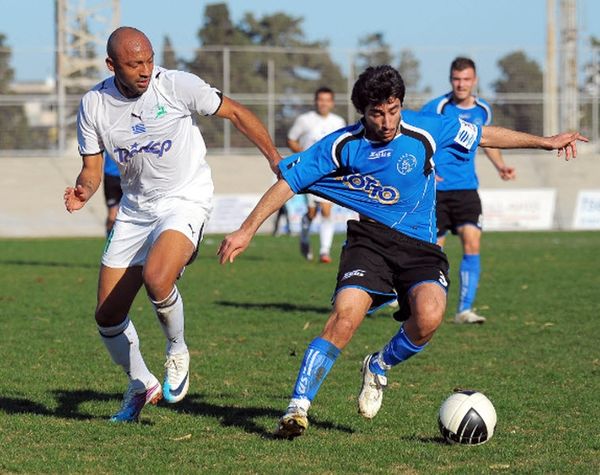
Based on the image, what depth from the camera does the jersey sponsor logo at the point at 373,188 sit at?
6.18 m

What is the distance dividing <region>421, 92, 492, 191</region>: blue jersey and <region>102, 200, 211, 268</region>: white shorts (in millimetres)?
4856

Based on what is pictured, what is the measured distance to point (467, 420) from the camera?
5.87 meters

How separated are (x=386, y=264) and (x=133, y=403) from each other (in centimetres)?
166

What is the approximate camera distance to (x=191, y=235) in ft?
21.8

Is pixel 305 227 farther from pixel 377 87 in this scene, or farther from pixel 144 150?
pixel 377 87

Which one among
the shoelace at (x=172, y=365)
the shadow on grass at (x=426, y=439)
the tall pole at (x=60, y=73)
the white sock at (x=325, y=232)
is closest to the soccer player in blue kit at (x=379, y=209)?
the shadow on grass at (x=426, y=439)

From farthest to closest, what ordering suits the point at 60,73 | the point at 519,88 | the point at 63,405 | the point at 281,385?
the point at 519,88
the point at 60,73
the point at 281,385
the point at 63,405

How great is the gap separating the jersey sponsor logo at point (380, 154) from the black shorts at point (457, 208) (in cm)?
515

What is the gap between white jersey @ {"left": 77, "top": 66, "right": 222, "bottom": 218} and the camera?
21.6 ft

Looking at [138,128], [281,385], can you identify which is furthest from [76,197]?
[281,385]

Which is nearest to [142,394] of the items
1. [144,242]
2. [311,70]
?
[144,242]

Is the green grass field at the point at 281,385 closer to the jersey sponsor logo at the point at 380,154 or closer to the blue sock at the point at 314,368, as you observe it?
the blue sock at the point at 314,368

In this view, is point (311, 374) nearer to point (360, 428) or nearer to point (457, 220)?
point (360, 428)

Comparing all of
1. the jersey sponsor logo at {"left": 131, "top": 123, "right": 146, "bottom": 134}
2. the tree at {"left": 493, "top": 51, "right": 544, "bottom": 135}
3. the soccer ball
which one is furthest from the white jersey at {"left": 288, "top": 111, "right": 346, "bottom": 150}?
the tree at {"left": 493, "top": 51, "right": 544, "bottom": 135}
